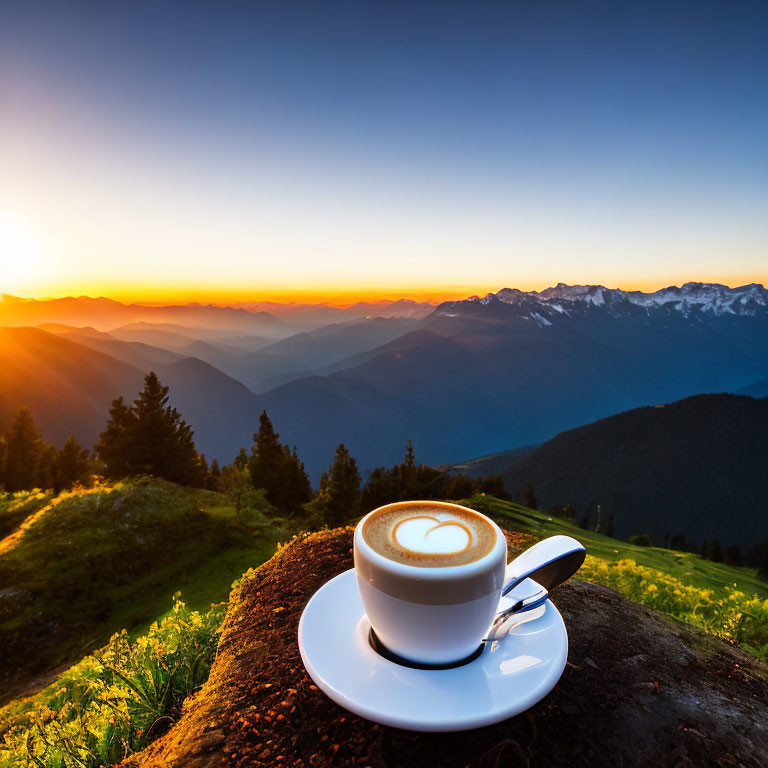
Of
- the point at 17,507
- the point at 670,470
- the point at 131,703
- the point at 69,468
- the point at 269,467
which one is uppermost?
the point at 131,703

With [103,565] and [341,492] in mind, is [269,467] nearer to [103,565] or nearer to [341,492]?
[341,492]

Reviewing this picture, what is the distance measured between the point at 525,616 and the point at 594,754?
0.42m

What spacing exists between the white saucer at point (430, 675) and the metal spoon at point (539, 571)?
46mm

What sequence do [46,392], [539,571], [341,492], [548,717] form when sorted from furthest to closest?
[46,392] < [341,492] < [539,571] < [548,717]

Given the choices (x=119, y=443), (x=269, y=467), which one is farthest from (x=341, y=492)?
(x=119, y=443)

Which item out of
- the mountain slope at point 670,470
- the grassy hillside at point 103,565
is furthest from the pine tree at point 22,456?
the mountain slope at point 670,470

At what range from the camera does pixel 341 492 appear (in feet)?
87.0

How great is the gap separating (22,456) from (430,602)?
126 ft

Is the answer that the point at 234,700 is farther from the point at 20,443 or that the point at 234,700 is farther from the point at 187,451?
the point at 20,443

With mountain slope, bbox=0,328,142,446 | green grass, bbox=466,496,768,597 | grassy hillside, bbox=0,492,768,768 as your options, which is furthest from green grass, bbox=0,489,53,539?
mountain slope, bbox=0,328,142,446

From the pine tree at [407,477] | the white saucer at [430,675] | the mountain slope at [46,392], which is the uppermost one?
the white saucer at [430,675]

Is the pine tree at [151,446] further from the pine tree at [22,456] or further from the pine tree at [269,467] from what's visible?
the pine tree at [22,456]

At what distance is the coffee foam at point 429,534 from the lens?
135 cm

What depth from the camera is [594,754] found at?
1323mm
